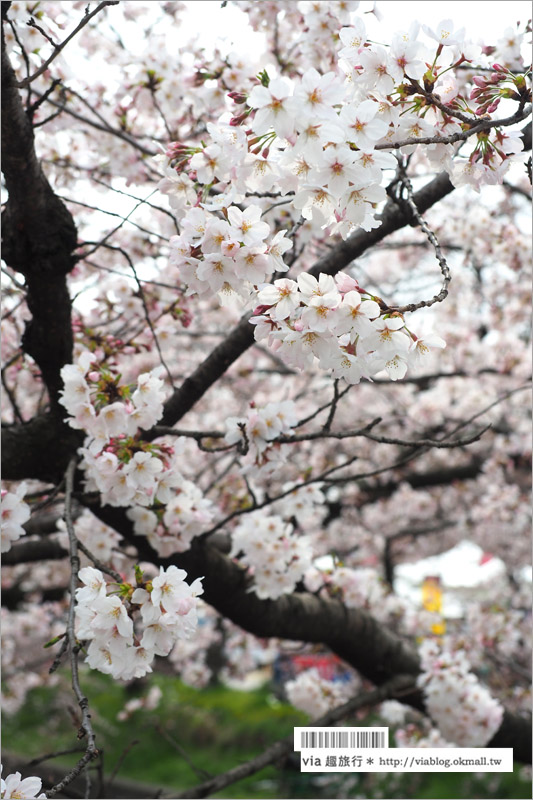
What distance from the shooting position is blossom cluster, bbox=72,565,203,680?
1175mm

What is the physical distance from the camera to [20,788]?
104 cm

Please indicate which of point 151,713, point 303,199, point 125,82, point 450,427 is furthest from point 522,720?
point 151,713

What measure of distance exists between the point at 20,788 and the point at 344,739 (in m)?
0.80

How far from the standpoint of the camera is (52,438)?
193cm

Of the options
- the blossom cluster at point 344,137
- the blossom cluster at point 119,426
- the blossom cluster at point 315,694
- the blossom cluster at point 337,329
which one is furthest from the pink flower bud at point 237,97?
the blossom cluster at point 315,694

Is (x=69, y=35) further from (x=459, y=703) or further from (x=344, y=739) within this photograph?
(x=459, y=703)

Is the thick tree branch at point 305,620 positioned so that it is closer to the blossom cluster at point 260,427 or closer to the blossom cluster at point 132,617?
the blossom cluster at point 260,427

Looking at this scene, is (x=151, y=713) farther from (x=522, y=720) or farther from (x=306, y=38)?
(x=306, y=38)

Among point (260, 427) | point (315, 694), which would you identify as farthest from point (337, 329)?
point (315, 694)

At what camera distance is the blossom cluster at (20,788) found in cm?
102

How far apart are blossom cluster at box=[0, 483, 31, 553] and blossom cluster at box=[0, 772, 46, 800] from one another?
19.7 inches

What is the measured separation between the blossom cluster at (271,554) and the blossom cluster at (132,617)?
0.92 meters

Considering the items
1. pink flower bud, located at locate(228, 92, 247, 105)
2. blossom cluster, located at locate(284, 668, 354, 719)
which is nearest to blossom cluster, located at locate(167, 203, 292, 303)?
pink flower bud, located at locate(228, 92, 247, 105)

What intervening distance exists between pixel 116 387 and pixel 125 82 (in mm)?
1456
